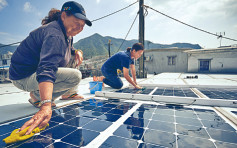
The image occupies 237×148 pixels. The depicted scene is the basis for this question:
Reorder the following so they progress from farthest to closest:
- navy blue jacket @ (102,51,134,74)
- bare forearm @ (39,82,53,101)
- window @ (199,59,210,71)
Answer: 1. window @ (199,59,210,71)
2. navy blue jacket @ (102,51,134,74)
3. bare forearm @ (39,82,53,101)

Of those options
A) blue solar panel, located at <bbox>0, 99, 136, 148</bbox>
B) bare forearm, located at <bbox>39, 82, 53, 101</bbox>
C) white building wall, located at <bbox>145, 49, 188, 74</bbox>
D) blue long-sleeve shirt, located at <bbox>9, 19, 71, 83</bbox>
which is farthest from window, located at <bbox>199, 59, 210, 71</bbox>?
bare forearm, located at <bbox>39, 82, 53, 101</bbox>

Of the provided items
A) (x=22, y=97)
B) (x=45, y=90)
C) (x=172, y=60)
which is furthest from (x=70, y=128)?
(x=172, y=60)

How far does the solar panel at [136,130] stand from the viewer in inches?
44.2

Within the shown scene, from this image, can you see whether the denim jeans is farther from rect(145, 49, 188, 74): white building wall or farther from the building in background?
rect(145, 49, 188, 74): white building wall

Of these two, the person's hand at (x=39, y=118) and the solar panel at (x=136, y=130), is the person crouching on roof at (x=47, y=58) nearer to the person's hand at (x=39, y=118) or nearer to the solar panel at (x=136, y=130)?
the person's hand at (x=39, y=118)

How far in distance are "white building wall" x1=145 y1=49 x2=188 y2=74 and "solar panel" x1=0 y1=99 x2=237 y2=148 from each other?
722 inches

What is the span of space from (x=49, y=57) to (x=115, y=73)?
10.1 ft

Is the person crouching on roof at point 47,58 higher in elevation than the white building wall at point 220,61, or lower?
lower

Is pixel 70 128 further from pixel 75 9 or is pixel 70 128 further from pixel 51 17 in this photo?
pixel 51 17

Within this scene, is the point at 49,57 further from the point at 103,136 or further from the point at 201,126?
the point at 201,126

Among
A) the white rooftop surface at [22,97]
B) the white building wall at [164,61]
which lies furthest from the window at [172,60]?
the white rooftop surface at [22,97]

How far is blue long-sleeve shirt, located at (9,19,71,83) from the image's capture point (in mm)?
1350

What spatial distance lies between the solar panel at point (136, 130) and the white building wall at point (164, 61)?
60.2 ft

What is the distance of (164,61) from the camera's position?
63.5ft
